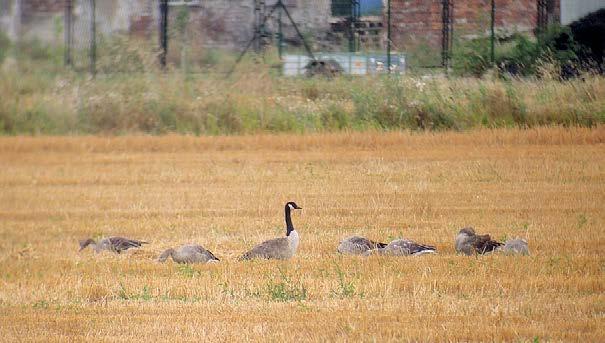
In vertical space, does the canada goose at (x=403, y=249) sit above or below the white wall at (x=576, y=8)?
below

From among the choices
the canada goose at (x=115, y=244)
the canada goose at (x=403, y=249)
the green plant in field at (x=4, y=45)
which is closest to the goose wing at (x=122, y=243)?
the canada goose at (x=115, y=244)

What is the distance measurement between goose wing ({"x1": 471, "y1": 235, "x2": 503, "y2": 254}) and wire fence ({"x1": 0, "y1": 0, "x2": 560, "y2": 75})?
37.1 feet

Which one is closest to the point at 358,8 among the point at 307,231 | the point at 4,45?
the point at 4,45

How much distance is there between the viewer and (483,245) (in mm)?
10297

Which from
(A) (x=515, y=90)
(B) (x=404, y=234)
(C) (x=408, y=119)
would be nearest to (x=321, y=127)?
(C) (x=408, y=119)

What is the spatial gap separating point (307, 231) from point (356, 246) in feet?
5.57

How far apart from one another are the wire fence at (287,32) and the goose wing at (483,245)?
11.3 meters

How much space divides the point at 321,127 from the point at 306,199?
517 cm

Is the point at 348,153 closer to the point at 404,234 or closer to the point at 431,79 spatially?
the point at 431,79

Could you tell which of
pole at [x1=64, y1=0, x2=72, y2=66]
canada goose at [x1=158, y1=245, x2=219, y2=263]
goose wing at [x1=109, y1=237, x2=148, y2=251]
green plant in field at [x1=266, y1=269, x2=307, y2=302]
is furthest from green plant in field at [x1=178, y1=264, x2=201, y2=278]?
pole at [x1=64, y1=0, x2=72, y2=66]

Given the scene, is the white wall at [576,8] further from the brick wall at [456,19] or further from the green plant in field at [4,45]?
the green plant in field at [4,45]

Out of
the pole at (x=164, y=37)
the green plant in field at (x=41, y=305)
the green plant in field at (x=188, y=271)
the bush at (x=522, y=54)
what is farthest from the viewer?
the pole at (x=164, y=37)

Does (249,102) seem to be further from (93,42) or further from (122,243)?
(122,243)

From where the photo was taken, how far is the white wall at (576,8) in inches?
837
